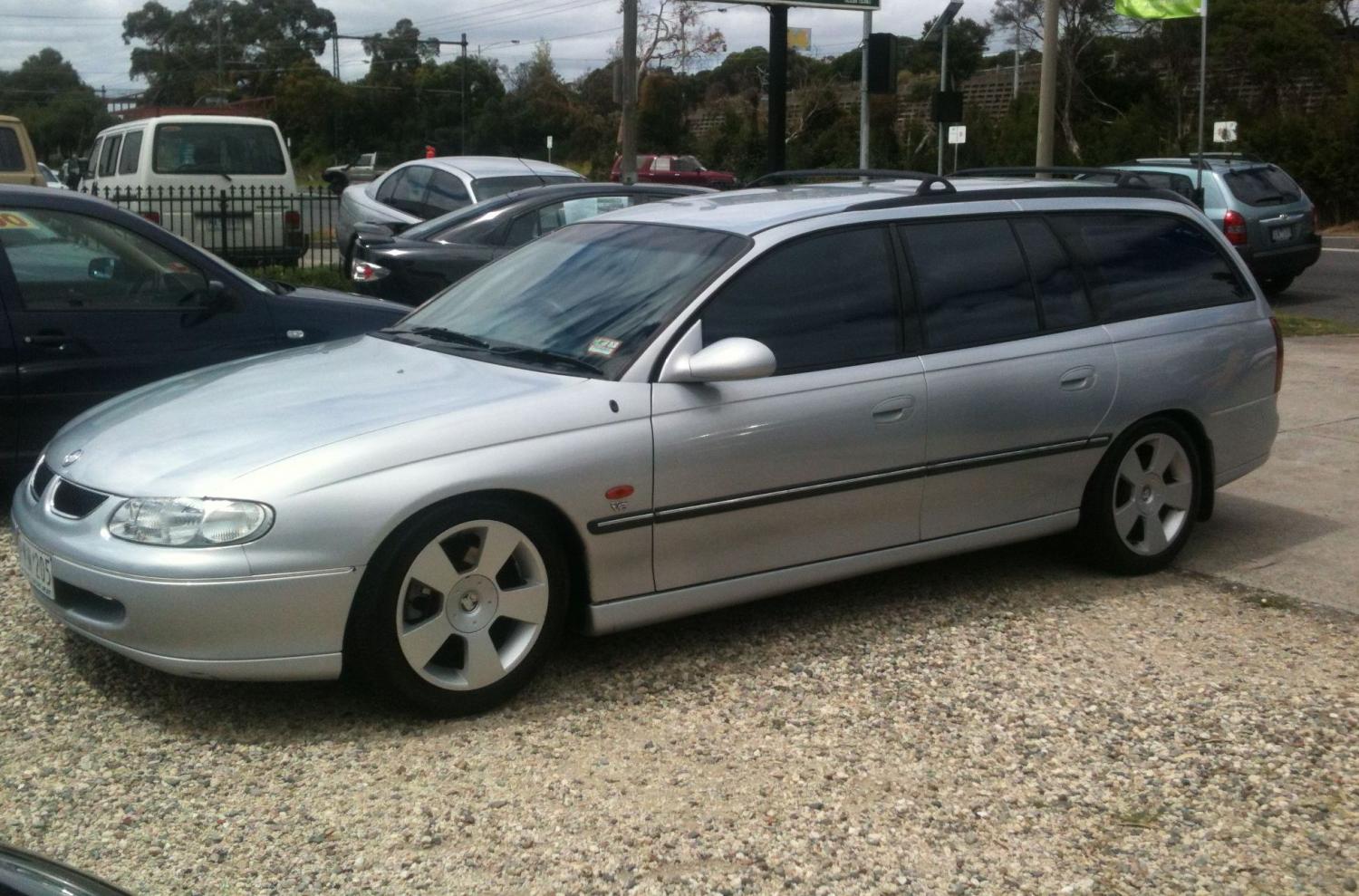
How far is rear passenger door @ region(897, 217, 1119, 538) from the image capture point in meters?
5.28

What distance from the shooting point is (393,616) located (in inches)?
164

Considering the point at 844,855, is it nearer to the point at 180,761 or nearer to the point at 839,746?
the point at 839,746

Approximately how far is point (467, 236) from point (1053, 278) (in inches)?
227

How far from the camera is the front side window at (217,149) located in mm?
17125

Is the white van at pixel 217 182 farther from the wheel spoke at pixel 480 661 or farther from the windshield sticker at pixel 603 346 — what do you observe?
the wheel spoke at pixel 480 661

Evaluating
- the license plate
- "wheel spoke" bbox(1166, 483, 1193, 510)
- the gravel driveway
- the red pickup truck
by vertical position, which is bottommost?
the gravel driveway

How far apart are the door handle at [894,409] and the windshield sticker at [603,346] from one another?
932 millimetres

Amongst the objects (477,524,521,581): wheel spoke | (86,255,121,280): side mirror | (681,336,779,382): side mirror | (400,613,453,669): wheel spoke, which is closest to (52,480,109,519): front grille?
(400,613,453,669): wheel spoke

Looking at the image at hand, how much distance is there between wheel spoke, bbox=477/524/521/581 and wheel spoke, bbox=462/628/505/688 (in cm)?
18

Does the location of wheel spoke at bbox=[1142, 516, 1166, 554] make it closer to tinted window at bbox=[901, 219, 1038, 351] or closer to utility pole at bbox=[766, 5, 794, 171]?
tinted window at bbox=[901, 219, 1038, 351]

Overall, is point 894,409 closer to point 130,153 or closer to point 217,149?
point 217,149

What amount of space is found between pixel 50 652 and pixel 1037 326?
369 centimetres

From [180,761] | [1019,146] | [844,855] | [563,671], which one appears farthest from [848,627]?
[1019,146]

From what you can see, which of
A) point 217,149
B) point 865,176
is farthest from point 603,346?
point 217,149
